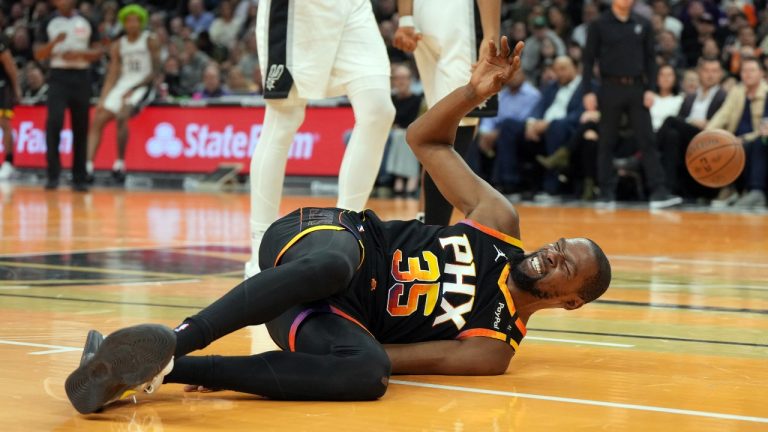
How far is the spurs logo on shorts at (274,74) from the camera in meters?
5.76

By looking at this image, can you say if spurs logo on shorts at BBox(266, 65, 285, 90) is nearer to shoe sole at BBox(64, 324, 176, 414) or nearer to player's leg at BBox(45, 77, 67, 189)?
shoe sole at BBox(64, 324, 176, 414)

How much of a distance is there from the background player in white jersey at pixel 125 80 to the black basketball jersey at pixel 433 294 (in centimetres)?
1312

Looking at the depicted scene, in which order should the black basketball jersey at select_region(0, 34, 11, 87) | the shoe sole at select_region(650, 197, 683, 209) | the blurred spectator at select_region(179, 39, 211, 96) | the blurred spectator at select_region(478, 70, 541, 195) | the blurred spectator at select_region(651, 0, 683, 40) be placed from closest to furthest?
the shoe sole at select_region(650, 197, 683, 209)
the blurred spectator at select_region(478, 70, 541, 195)
the black basketball jersey at select_region(0, 34, 11, 87)
the blurred spectator at select_region(651, 0, 683, 40)
the blurred spectator at select_region(179, 39, 211, 96)

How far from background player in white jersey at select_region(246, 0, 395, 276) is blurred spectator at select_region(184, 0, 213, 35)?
15785 millimetres

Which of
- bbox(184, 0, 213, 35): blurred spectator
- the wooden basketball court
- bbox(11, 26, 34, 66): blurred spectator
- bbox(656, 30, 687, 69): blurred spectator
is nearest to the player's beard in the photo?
the wooden basketball court

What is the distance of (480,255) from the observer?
3.74 m

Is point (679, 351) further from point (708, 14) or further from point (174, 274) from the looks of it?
point (708, 14)

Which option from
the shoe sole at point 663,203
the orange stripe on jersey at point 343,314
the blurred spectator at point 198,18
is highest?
the blurred spectator at point 198,18

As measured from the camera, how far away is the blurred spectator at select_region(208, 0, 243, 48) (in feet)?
67.0

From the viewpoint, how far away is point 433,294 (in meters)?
3.66

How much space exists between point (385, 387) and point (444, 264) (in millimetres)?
552

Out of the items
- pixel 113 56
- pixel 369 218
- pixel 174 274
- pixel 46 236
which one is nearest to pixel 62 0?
pixel 113 56

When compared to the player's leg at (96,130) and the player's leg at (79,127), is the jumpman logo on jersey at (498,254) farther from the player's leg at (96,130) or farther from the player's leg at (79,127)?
the player's leg at (96,130)

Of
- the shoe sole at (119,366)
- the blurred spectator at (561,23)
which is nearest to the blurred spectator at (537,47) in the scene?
Answer: the blurred spectator at (561,23)
